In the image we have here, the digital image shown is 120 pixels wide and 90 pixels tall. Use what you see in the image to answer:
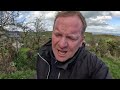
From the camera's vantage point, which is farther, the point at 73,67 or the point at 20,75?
the point at 20,75

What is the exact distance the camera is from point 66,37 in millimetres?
2100

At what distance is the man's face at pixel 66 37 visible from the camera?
209 cm

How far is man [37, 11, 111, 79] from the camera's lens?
2029 millimetres

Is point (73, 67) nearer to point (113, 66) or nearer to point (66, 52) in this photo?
point (66, 52)

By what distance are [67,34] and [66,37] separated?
0.03 metres

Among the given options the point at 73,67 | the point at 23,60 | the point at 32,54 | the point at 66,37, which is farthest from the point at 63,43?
the point at 23,60

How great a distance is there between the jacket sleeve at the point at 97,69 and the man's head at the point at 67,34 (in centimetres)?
22

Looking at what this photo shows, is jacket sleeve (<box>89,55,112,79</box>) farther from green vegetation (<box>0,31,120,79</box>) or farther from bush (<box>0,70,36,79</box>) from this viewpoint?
bush (<box>0,70,36,79</box>)

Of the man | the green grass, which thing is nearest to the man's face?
the man

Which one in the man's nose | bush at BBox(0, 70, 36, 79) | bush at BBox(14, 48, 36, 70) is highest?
the man's nose

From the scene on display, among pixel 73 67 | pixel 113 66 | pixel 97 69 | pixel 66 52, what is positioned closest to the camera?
pixel 97 69

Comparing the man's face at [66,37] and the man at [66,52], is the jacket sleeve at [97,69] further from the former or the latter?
the man's face at [66,37]
